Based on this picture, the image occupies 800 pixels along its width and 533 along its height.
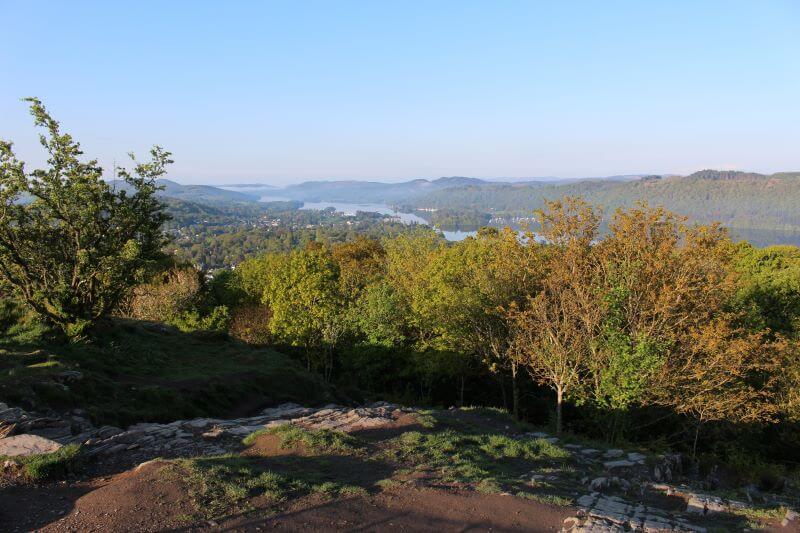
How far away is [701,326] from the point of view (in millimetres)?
18859

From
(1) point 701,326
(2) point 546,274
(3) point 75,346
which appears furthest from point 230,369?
(1) point 701,326

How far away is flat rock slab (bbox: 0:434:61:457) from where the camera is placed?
36.1 ft

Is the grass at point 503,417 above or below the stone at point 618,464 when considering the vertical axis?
below

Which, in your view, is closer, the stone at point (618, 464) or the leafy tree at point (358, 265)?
the stone at point (618, 464)

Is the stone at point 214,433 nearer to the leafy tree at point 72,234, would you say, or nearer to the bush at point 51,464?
the bush at point 51,464

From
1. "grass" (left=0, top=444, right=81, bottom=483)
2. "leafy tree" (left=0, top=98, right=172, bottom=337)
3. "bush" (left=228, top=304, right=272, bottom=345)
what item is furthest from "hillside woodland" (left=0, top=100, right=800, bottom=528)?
"bush" (left=228, top=304, right=272, bottom=345)

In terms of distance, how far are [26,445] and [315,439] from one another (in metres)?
6.34

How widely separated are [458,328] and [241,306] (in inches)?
827

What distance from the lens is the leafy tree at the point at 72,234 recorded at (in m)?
19.1

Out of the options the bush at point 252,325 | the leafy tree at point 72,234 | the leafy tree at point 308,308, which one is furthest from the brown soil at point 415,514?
the bush at point 252,325

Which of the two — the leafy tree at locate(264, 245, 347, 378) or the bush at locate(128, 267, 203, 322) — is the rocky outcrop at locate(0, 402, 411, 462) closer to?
the leafy tree at locate(264, 245, 347, 378)

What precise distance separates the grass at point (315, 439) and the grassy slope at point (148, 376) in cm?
532

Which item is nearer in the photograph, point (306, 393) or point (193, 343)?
point (306, 393)

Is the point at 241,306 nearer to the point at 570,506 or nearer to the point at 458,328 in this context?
the point at 458,328
